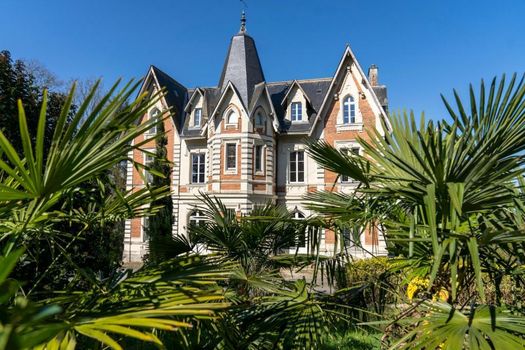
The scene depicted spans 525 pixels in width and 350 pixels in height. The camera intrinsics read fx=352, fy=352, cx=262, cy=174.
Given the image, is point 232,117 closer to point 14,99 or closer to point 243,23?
point 243,23

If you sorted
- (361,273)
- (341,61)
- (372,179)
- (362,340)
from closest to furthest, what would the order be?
(372,179) < (362,340) < (361,273) < (341,61)

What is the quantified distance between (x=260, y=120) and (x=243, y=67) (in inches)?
141

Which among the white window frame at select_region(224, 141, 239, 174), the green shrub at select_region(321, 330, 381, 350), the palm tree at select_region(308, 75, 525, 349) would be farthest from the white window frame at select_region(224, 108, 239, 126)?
the palm tree at select_region(308, 75, 525, 349)

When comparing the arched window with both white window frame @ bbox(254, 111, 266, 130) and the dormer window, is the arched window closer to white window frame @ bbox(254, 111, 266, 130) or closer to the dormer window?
white window frame @ bbox(254, 111, 266, 130)

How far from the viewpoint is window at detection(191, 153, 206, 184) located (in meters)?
22.4

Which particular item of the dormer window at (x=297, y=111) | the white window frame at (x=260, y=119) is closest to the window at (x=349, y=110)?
the dormer window at (x=297, y=111)

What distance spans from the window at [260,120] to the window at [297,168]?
8.89ft

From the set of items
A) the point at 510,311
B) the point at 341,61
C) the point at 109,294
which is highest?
the point at 341,61

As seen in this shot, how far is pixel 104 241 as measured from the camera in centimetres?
913

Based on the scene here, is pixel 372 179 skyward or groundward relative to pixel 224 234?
skyward

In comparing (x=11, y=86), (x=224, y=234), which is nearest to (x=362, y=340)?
(x=224, y=234)

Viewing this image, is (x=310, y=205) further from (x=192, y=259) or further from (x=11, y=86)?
(x=11, y=86)

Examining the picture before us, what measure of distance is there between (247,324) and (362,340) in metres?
5.12

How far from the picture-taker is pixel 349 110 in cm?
2067
